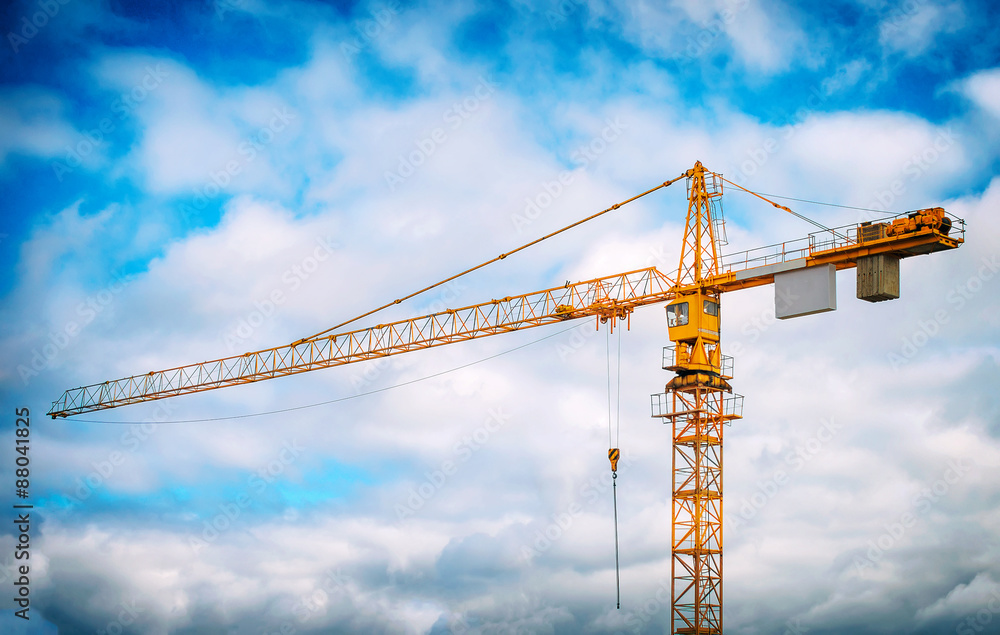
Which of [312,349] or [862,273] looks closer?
[862,273]

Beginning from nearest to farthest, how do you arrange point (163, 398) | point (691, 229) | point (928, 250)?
point (928, 250) → point (691, 229) → point (163, 398)

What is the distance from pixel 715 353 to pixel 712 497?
10494 mm

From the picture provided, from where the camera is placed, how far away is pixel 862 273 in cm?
7606

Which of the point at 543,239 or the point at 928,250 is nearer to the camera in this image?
the point at 928,250

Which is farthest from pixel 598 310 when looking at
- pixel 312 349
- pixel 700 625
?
pixel 312 349

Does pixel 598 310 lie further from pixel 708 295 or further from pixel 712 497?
pixel 712 497

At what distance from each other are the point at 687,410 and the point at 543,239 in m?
22.0

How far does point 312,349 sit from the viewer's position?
110m

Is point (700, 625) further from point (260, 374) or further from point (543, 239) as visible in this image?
point (260, 374)

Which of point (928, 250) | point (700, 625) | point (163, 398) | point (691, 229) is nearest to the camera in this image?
point (928, 250)

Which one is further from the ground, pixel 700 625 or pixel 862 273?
pixel 862 273

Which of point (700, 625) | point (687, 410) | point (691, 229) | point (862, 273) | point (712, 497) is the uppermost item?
point (691, 229)

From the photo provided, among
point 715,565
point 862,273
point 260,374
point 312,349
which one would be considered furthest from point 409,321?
point 862,273

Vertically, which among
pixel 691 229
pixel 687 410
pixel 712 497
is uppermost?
pixel 691 229
